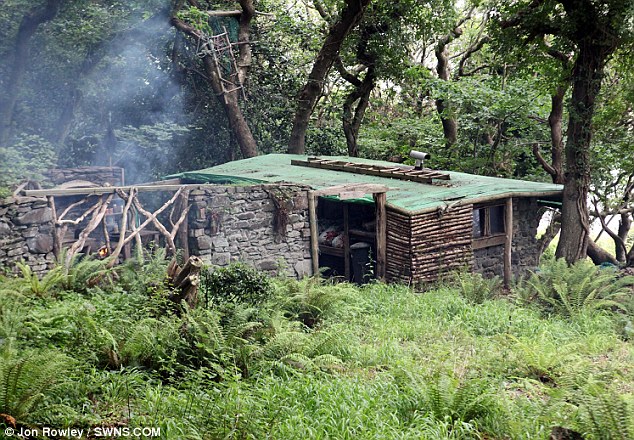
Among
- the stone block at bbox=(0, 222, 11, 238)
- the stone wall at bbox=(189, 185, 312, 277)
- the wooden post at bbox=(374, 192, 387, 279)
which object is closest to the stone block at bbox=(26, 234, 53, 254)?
the stone block at bbox=(0, 222, 11, 238)

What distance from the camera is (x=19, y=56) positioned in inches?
613

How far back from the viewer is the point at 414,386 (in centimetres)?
604

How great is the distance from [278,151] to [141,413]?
1632cm

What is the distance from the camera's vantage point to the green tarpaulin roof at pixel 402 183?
1243cm

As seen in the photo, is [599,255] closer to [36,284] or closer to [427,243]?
[427,243]

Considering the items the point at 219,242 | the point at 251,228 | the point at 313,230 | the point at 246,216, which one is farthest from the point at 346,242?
the point at 219,242

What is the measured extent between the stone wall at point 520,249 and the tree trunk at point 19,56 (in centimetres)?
1074

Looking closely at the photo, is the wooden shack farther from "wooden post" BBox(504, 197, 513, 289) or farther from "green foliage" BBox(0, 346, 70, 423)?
"green foliage" BBox(0, 346, 70, 423)

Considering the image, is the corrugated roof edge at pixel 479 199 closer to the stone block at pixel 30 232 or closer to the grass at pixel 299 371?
the grass at pixel 299 371

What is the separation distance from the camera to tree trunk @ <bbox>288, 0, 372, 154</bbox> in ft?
54.4

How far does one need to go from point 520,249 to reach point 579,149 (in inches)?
106

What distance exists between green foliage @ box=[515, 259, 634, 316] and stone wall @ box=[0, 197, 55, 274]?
7.86 meters

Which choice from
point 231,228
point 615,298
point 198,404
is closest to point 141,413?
point 198,404

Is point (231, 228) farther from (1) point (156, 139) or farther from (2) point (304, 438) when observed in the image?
(1) point (156, 139)
